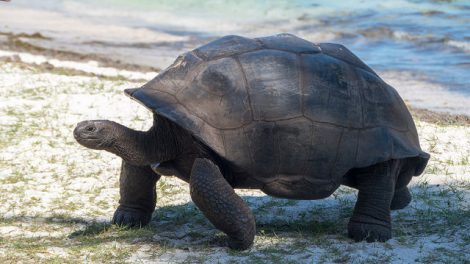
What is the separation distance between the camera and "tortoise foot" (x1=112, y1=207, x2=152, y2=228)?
17.8 ft

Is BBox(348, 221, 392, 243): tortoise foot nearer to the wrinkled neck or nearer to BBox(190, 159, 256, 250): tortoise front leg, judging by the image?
BBox(190, 159, 256, 250): tortoise front leg

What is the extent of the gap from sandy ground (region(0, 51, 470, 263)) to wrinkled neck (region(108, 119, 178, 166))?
0.49 metres

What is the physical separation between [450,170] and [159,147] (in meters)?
2.57

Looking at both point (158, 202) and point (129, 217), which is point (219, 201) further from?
point (158, 202)

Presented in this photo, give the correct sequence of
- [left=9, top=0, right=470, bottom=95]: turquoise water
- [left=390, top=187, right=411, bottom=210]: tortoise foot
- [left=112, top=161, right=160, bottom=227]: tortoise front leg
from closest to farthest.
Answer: [left=112, top=161, right=160, bottom=227]: tortoise front leg < [left=390, top=187, right=411, bottom=210]: tortoise foot < [left=9, top=0, right=470, bottom=95]: turquoise water

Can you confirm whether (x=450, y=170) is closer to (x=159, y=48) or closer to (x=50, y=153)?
(x=50, y=153)

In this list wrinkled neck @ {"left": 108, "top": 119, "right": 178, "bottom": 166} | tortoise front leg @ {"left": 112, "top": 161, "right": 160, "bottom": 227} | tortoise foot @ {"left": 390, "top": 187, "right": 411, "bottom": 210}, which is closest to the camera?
wrinkled neck @ {"left": 108, "top": 119, "right": 178, "bottom": 166}

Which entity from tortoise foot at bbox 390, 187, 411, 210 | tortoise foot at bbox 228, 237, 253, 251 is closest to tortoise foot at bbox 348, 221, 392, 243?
tortoise foot at bbox 390, 187, 411, 210

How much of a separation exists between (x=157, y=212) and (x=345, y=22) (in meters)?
13.3

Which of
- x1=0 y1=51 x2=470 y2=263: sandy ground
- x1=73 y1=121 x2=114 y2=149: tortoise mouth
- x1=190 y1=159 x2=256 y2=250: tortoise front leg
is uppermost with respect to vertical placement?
x1=73 y1=121 x2=114 y2=149: tortoise mouth

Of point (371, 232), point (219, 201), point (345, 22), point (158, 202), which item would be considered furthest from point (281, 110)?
point (345, 22)

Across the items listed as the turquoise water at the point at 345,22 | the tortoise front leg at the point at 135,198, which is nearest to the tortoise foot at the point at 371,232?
the tortoise front leg at the point at 135,198

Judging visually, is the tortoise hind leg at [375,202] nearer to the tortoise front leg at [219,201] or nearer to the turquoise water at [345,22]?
the tortoise front leg at [219,201]

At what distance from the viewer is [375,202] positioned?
16.6ft
